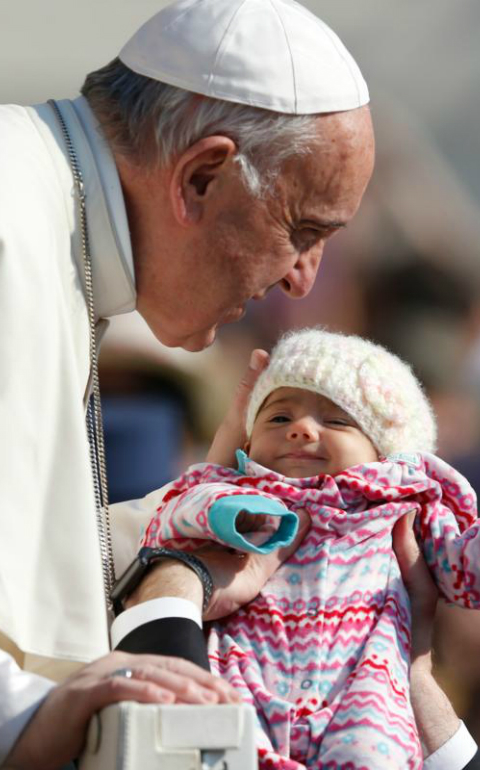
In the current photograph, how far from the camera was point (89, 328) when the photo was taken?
8.33 ft

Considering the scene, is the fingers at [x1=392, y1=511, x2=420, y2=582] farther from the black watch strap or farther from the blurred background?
the blurred background

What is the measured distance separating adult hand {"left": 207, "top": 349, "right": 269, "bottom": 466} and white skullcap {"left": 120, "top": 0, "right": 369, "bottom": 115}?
740 mm

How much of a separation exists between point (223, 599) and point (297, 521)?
0.22 m

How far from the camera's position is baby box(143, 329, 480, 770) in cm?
248

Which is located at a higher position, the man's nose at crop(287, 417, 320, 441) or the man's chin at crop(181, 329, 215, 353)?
the man's chin at crop(181, 329, 215, 353)

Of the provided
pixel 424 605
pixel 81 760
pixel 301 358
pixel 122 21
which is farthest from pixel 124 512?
pixel 122 21

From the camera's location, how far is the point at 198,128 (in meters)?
2.47

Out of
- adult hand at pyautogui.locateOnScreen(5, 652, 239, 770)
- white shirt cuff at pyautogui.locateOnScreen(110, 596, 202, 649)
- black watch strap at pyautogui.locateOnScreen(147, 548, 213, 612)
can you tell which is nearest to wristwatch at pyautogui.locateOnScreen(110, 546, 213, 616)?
black watch strap at pyautogui.locateOnScreen(147, 548, 213, 612)

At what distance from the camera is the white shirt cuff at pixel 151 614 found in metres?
2.42

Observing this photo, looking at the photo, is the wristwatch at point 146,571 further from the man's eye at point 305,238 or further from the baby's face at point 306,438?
the man's eye at point 305,238

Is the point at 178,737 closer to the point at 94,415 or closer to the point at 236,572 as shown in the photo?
the point at 236,572

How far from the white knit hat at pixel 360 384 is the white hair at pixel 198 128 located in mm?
592

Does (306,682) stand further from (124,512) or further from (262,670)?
(124,512)

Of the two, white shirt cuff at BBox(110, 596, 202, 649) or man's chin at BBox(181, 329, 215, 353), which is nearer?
white shirt cuff at BBox(110, 596, 202, 649)
